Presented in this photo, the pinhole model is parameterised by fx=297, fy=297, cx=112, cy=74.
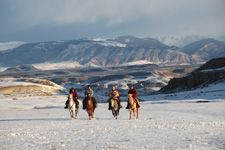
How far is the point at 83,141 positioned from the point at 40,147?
59.3 inches

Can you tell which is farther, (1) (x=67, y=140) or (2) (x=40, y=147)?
(1) (x=67, y=140)

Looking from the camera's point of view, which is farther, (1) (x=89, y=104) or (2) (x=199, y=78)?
(2) (x=199, y=78)

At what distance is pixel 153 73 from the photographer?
16250cm

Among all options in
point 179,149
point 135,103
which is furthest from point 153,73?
point 179,149

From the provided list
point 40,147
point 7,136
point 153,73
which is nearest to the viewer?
point 40,147

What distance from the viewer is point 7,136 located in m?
12.5

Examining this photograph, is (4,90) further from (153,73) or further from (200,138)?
(153,73)

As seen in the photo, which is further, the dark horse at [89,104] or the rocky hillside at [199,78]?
the rocky hillside at [199,78]

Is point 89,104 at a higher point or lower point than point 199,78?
lower

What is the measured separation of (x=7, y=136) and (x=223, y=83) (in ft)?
173

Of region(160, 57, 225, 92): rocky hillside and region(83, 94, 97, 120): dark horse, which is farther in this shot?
region(160, 57, 225, 92): rocky hillside

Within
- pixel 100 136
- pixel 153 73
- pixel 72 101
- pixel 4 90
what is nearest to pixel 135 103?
pixel 72 101

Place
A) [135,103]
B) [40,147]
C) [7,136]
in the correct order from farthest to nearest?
1. [135,103]
2. [7,136]
3. [40,147]

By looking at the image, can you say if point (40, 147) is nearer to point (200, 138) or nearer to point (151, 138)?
point (151, 138)
